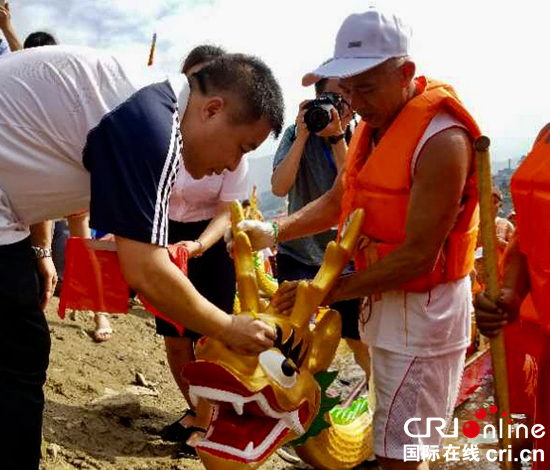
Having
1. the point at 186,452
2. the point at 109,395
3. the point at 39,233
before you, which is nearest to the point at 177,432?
the point at 186,452

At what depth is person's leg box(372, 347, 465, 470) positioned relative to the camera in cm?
244

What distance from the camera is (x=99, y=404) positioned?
3.99 metres

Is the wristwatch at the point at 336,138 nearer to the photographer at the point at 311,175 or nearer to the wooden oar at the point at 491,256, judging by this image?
the photographer at the point at 311,175

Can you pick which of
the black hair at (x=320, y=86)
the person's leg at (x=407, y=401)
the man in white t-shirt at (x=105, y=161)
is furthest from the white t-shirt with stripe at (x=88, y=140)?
the black hair at (x=320, y=86)

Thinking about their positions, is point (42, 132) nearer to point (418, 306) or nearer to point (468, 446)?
point (418, 306)

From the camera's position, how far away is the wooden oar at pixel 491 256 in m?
2.09

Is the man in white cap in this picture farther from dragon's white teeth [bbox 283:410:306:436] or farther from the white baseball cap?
dragon's white teeth [bbox 283:410:306:436]

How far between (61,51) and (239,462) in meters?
1.40

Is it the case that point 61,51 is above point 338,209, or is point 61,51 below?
above

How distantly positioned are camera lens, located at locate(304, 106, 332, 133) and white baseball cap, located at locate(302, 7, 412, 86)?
3.31 feet

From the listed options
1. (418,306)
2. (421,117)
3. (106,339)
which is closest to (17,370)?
(418,306)

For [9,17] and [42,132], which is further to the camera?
[9,17]

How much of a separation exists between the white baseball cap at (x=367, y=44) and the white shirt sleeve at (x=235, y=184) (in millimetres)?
1218

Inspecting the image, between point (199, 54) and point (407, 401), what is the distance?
1.94m
